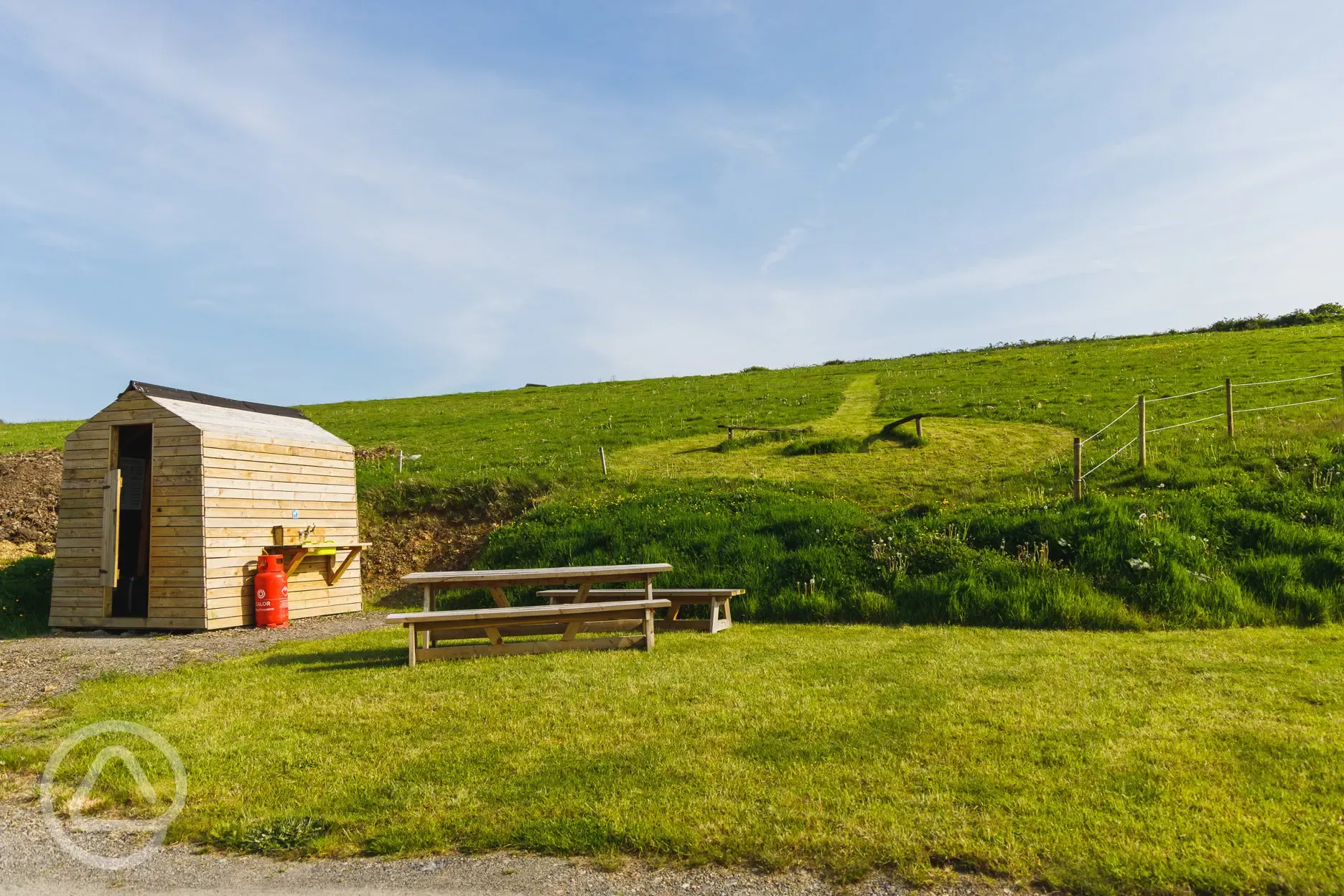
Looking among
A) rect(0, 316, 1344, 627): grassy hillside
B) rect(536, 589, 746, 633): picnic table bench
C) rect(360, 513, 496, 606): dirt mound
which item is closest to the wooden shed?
rect(360, 513, 496, 606): dirt mound

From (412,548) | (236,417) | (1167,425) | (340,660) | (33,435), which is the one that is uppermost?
(33,435)

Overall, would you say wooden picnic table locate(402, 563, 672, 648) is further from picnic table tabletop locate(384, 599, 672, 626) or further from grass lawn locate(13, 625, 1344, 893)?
grass lawn locate(13, 625, 1344, 893)

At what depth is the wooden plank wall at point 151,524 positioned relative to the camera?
13508 millimetres

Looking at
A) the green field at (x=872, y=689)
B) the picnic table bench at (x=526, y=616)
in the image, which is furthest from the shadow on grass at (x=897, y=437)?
the picnic table bench at (x=526, y=616)

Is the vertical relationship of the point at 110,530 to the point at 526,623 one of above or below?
above

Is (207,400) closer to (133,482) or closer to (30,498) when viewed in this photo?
(133,482)

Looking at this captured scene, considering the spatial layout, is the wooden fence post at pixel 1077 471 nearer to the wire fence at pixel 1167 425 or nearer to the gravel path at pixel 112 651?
the wire fence at pixel 1167 425

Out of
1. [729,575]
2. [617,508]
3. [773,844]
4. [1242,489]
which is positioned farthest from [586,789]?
[1242,489]

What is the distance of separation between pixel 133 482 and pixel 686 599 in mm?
11198

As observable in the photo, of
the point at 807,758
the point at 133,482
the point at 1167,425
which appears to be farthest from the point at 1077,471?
the point at 133,482

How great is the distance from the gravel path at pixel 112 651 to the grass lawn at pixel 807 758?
76cm

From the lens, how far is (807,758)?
5.55 meters

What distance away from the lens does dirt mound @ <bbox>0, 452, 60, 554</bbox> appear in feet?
58.3

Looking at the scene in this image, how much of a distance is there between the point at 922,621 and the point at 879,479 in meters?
6.77
